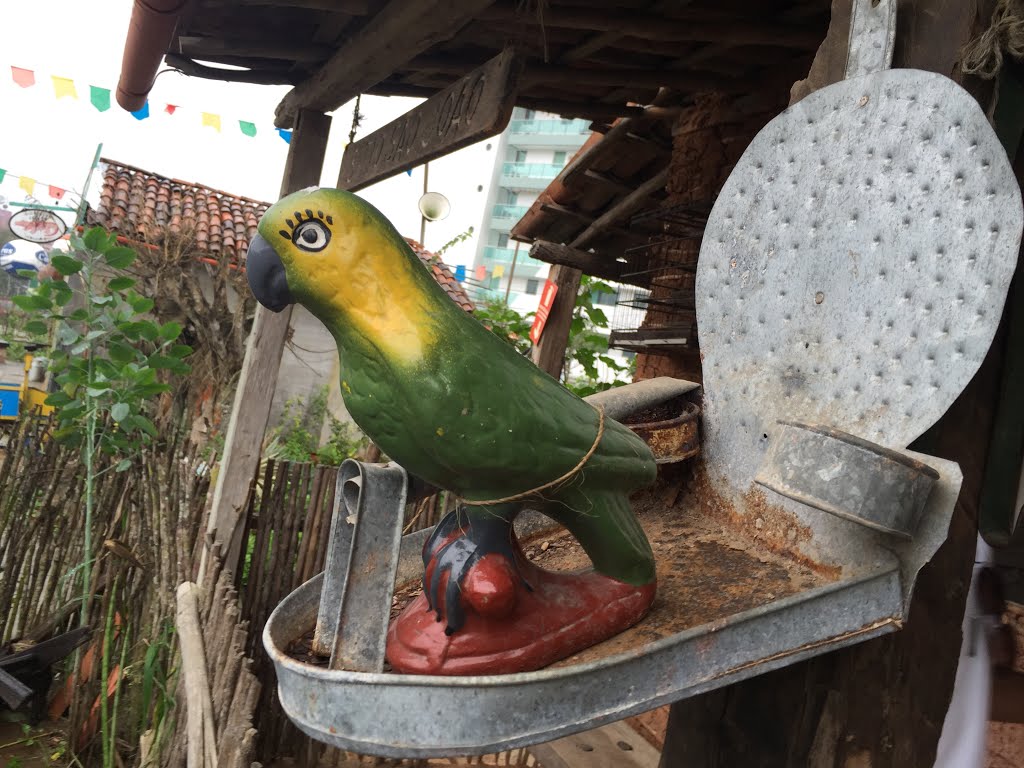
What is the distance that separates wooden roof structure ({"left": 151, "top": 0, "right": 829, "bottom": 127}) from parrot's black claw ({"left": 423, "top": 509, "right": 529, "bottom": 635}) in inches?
64.5

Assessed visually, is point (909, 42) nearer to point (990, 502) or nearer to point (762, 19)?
point (990, 502)

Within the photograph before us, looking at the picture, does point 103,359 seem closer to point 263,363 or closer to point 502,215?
point 263,363

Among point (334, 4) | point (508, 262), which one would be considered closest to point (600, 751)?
point (334, 4)

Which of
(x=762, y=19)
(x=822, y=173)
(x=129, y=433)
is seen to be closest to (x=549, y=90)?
(x=762, y=19)

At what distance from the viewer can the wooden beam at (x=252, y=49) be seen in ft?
10.1

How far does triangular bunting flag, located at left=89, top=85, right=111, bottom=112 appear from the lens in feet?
25.1

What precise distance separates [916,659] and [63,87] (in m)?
8.68

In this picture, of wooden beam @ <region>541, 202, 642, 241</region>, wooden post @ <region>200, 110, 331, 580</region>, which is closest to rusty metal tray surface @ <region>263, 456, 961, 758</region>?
wooden post @ <region>200, 110, 331, 580</region>

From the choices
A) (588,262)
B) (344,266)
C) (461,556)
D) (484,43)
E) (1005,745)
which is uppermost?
(484,43)

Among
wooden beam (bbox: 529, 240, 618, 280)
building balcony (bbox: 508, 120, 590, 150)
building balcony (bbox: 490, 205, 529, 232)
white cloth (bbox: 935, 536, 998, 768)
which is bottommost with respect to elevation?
white cloth (bbox: 935, 536, 998, 768)

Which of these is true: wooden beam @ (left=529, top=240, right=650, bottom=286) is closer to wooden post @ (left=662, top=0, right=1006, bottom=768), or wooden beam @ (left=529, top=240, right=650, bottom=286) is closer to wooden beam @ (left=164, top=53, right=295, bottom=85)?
wooden beam @ (left=164, top=53, right=295, bottom=85)

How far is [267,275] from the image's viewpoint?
3.11ft

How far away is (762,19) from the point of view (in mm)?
2904

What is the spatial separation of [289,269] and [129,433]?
9.39 feet
